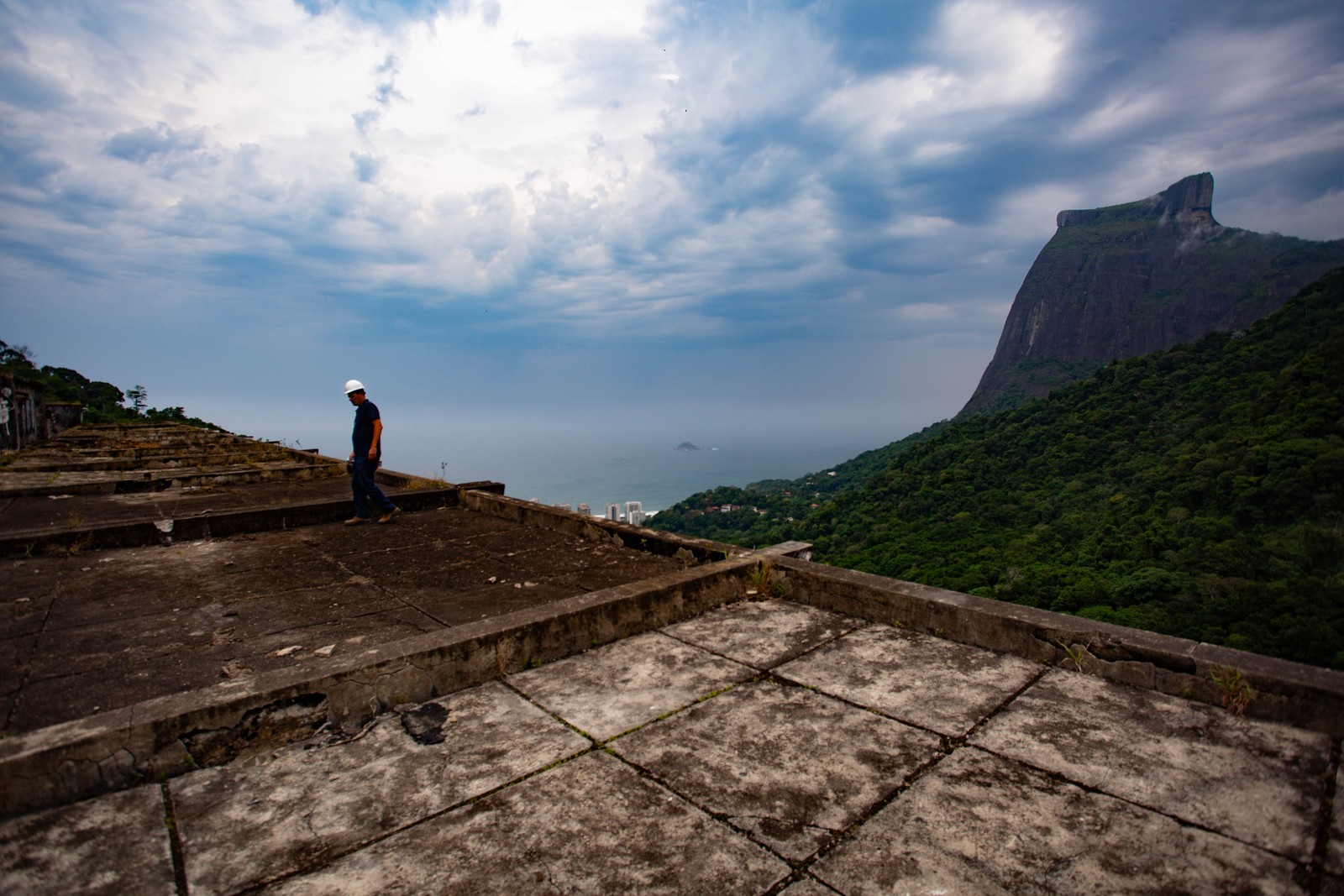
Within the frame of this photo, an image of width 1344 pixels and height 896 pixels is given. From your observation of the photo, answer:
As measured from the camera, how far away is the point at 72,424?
30.6 metres

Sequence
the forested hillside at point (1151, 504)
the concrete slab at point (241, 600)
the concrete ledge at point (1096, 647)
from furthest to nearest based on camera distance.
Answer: the forested hillside at point (1151, 504) → the concrete slab at point (241, 600) → the concrete ledge at point (1096, 647)

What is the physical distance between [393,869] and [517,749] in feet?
2.26

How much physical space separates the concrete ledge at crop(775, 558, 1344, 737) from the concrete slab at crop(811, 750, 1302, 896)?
112cm

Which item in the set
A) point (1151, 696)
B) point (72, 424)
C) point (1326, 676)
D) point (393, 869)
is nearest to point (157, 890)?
point (393, 869)

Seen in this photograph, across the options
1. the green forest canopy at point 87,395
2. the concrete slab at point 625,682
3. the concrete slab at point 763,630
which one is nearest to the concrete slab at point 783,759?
the concrete slab at point 625,682

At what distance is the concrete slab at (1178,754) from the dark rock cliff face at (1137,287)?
104 m

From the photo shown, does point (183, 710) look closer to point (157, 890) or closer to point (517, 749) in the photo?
point (157, 890)

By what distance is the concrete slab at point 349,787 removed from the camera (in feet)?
6.27

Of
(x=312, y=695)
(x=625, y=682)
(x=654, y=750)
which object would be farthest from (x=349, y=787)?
A: (x=625, y=682)

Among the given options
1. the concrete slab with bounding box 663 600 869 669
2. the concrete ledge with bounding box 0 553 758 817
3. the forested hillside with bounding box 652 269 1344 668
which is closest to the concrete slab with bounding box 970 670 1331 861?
the concrete slab with bounding box 663 600 869 669

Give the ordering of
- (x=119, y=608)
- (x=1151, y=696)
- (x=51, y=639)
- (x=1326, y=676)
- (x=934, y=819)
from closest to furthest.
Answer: (x=934, y=819), (x=1326, y=676), (x=1151, y=696), (x=51, y=639), (x=119, y=608)

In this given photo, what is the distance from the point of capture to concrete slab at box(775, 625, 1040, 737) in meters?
2.87

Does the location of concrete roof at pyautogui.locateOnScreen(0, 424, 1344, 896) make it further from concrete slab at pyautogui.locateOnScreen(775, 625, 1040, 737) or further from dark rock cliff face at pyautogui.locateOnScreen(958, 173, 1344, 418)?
dark rock cliff face at pyautogui.locateOnScreen(958, 173, 1344, 418)

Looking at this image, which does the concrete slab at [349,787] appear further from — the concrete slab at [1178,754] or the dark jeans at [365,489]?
the dark jeans at [365,489]
